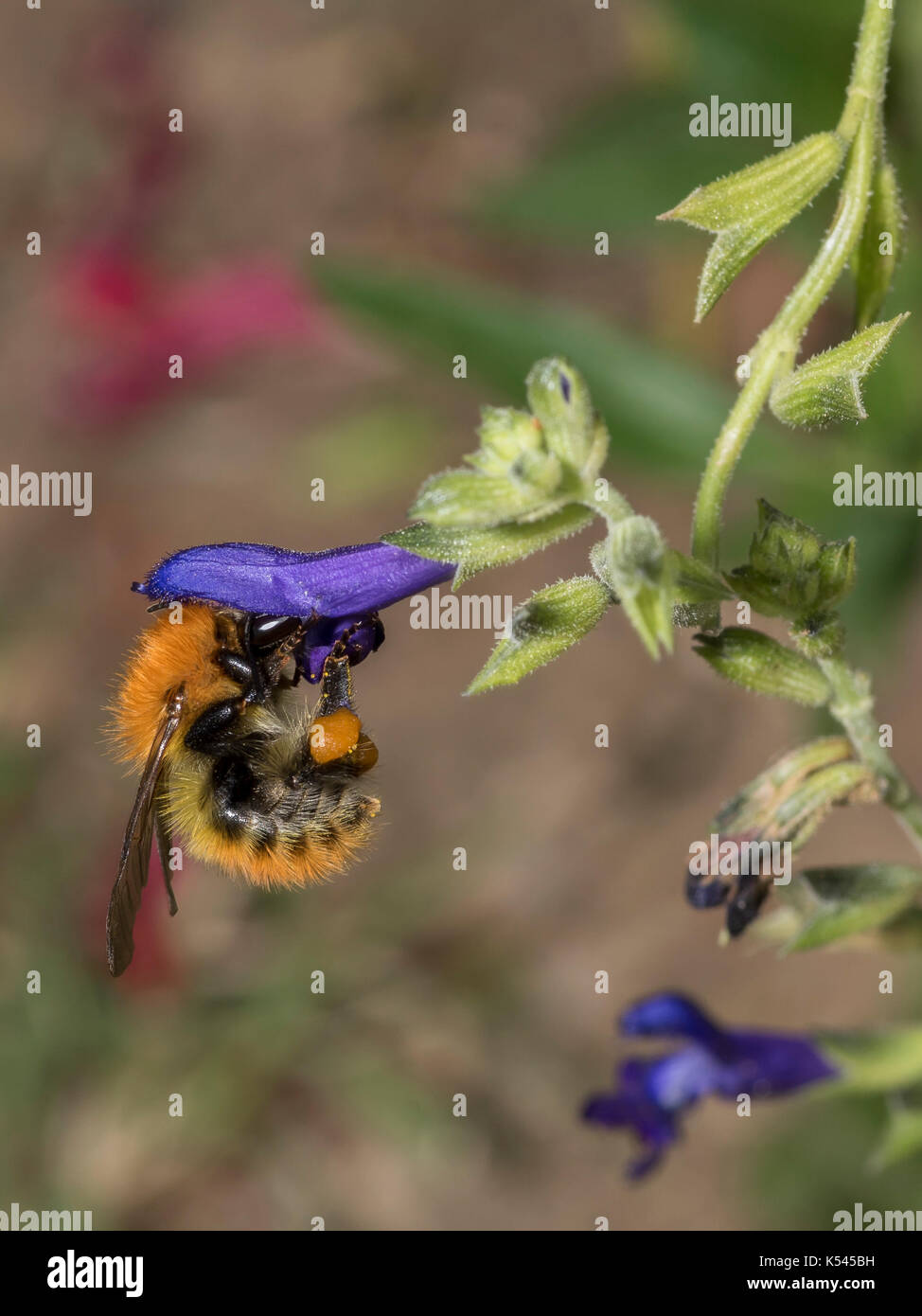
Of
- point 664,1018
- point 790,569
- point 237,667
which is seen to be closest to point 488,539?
point 790,569

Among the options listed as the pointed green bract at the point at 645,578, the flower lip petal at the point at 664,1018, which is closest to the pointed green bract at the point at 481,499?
the pointed green bract at the point at 645,578

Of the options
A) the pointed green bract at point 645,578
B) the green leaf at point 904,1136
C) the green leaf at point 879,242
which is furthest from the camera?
the green leaf at point 904,1136

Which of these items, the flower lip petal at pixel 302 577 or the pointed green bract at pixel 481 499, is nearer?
the pointed green bract at pixel 481 499

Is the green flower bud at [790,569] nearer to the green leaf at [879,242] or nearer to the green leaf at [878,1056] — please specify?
the green leaf at [879,242]

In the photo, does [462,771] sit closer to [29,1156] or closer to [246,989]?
[246,989]

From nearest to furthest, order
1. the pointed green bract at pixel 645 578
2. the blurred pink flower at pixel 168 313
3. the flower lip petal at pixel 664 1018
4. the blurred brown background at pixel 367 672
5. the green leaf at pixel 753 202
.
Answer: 1. the pointed green bract at pixel 645 578
2. the green leaf at pixel 753 202
3. the flower lip petal at pixel 664 1018
4. the blurred brown background at pixel 367 672
5. the blurred pink flower at pixel 168 313

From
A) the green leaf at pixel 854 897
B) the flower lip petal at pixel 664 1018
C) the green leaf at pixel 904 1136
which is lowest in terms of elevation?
the green leaf at pixel 904 1136

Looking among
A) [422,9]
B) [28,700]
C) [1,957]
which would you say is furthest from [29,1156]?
[422,9]

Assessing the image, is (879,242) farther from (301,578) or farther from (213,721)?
(213,721)
